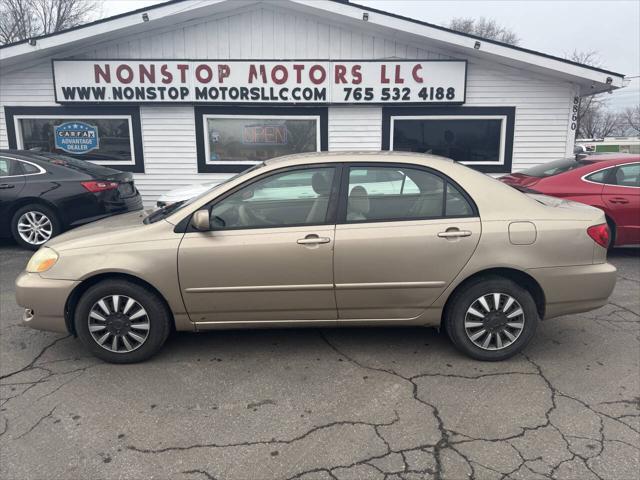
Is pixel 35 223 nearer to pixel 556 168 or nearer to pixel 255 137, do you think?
pixel 255 137

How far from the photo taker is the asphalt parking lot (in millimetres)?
2512

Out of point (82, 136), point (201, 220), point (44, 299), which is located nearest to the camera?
point (201, 220)

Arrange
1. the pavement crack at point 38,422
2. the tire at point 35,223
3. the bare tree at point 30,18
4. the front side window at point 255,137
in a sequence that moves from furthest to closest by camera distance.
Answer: the bare tree at point 30,18
the front side window at point 255,137
the tire at point 35,223
the pavement crack at point 38,422

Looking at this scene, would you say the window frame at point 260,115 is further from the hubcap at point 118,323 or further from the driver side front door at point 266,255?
the hubcap at point 118,323

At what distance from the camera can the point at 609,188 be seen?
262 inches

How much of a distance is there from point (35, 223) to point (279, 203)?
5.26m

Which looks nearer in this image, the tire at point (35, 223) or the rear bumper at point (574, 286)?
the rear bumper at point (574, 286)

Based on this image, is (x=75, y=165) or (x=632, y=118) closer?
(x=75, y=165)

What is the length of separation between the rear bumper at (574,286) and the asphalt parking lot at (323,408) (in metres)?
0.44

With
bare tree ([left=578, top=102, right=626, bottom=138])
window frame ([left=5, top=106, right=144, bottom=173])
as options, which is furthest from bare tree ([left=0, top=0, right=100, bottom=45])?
bare tree ([left=578, top=102, right=626, bottom=138])

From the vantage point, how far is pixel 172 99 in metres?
9.44

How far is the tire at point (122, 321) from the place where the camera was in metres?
3.46

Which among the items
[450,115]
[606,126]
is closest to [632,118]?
[606,126]

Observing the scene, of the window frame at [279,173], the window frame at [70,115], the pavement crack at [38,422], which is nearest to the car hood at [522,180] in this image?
the window frame at [279,173]
